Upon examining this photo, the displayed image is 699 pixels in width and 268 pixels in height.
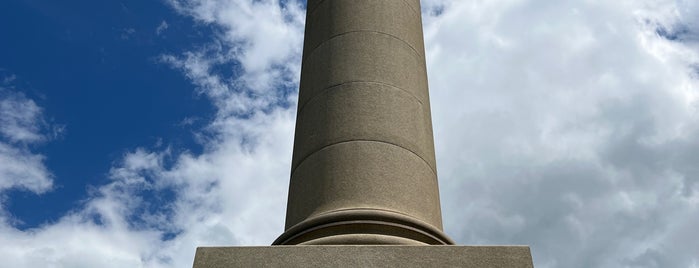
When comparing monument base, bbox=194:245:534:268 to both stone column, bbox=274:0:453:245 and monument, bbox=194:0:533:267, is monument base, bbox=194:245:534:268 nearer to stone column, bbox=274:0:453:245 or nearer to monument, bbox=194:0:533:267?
monument, bbox=194:0:533:267

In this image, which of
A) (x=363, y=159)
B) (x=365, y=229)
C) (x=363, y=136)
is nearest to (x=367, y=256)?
(x=365, y=229)

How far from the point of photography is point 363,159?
38.8 meters

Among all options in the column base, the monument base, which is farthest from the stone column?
the monument base

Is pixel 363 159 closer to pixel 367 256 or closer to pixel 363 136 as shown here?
pixel 363 136

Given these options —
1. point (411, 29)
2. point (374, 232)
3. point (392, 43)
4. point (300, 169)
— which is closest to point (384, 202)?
point (374, 232)

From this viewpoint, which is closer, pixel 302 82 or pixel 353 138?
pixel 353 138

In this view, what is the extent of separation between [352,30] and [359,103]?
261 inches

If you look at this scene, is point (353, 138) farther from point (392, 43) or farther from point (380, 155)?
point (392, 43)

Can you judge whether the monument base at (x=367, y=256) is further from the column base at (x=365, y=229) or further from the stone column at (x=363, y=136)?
the stone column at (x=363, y=136)

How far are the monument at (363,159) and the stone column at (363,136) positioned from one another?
0.20ft

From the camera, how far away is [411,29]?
49.1m

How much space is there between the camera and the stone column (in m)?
36.3

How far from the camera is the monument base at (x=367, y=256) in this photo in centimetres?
3291

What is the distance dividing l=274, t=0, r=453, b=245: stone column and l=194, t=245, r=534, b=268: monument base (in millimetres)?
1813
